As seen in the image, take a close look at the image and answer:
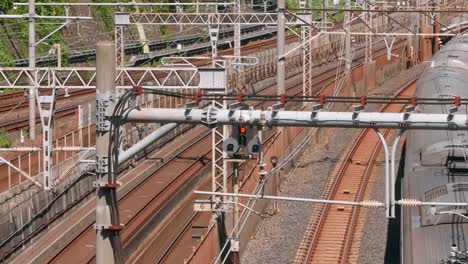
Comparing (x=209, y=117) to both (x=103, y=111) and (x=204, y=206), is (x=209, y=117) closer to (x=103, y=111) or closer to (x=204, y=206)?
(x=103, y=111)

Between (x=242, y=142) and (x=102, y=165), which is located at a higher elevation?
(x=242, y=142)

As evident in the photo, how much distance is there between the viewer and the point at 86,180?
74.2 feet

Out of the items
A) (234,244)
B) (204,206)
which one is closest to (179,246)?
(234,244)

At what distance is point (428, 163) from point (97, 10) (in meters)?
38.7

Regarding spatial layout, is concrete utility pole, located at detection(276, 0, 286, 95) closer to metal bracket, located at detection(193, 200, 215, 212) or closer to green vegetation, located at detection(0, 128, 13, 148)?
metal bracket, located at detection(193, 200, 215, 212)

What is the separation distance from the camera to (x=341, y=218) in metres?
20.0

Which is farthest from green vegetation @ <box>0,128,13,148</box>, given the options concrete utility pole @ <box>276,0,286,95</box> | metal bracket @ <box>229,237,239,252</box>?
metal bracket @ <box>229,237,239,252</box>

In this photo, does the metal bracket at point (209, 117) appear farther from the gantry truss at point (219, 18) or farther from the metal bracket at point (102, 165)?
the gantry truss at point (219, 18)

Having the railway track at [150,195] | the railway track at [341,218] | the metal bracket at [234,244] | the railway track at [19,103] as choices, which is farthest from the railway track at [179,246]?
the railway track at [19,103]

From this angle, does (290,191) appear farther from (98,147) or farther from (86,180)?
(98,147)

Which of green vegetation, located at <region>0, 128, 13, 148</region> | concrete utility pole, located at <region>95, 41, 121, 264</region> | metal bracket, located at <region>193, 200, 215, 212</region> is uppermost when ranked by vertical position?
concrete utility pole, located at <region>95, 41, 121, 264</region>

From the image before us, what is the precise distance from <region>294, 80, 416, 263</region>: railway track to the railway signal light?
8209 mm

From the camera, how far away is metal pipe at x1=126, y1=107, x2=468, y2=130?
334 inches

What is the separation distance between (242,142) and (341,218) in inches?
449
